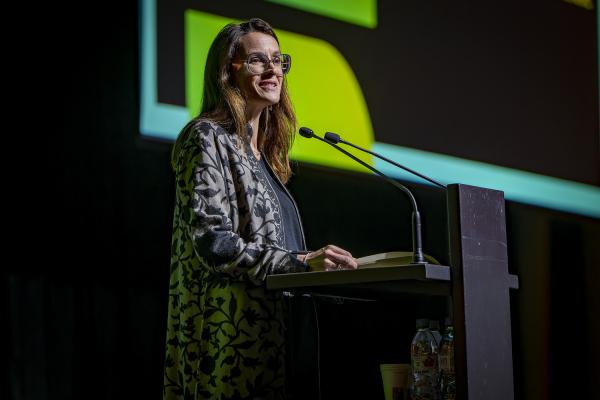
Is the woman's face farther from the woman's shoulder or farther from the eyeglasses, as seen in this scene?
the woman's shoulder

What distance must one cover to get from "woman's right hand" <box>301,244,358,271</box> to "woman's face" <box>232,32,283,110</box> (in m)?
0.50

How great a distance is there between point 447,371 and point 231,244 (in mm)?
546

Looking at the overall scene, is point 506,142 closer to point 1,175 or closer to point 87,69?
point 87,69

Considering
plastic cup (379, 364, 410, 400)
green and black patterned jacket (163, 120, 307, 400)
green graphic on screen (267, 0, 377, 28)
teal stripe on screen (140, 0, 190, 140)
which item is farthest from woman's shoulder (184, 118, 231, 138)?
green graphic on screen (267, 0, 377, 28)

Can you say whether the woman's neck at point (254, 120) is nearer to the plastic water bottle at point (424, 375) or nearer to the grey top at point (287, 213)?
the grey top at point (287, 213)

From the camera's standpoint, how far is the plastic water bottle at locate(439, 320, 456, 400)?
6.64 feet

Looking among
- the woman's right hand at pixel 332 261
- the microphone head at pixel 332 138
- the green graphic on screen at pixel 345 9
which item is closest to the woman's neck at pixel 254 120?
the microphone head at pixel 332 138

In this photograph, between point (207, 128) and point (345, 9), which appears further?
point (345, 9)

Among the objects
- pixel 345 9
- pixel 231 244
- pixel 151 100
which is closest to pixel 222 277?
pixel 231 244

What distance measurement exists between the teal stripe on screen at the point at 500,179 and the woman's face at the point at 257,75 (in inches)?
47.9

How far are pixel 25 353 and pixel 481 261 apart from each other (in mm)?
1443

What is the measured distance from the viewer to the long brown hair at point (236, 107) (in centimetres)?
221

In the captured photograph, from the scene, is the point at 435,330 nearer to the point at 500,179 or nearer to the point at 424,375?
the point at 424,375

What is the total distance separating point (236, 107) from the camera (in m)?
2.22
